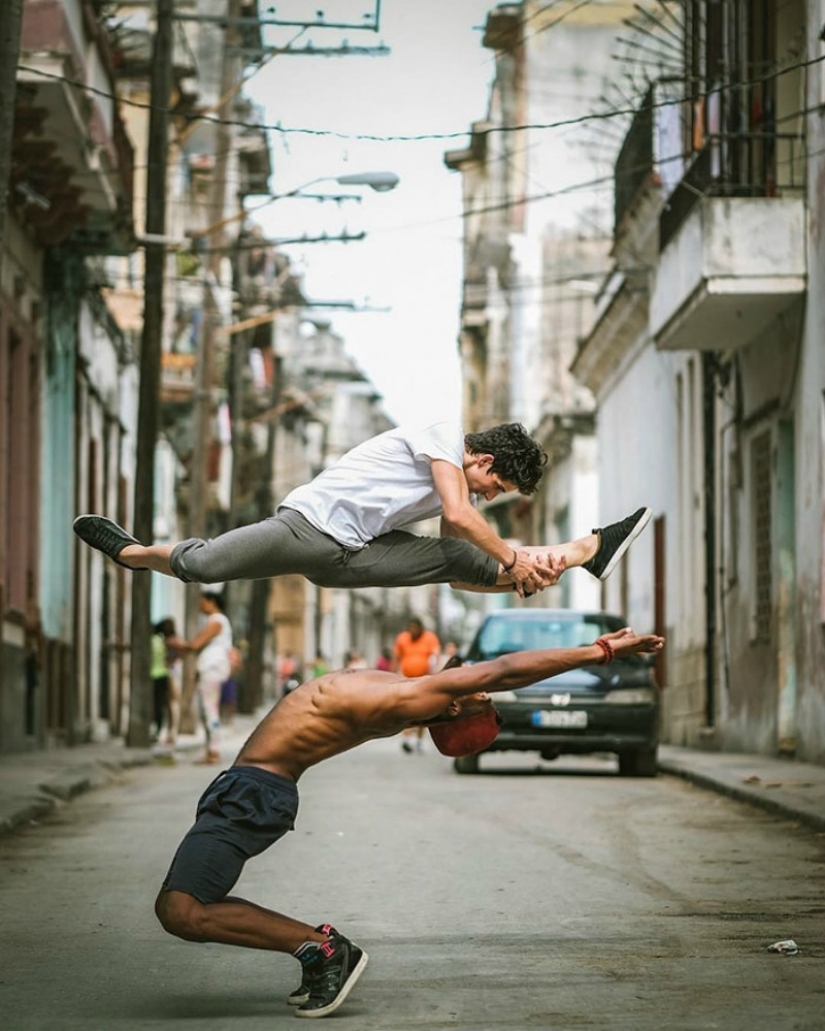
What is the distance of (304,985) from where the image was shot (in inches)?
284

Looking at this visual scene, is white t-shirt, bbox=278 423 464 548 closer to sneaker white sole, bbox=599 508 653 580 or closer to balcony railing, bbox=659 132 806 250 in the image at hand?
sneaker white sole, bbox=599 508 653 580

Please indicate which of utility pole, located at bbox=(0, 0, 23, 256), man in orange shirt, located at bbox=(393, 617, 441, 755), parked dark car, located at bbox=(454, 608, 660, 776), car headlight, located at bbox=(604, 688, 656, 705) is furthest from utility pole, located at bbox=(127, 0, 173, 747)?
utility pole, located at bbox=(0, 0, 23, 256)

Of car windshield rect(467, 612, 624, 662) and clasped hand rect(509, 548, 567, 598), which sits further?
car windshield rect(467, 612, 624, 662)

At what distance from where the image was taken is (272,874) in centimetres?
1173

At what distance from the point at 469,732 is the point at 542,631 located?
1535 cm

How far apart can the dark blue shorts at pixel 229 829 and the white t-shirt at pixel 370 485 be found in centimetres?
111

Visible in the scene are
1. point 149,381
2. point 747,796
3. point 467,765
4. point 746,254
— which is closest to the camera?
point 747,796

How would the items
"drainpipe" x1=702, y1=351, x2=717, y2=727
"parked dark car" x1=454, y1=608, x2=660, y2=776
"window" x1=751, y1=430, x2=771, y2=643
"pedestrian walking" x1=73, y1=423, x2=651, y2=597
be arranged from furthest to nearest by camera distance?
"drainpipe" x1=702, y1=351, x2=717, y2=727 → "window" x1=751, y1=430, x2=771, y2=643 → "parked dark car" x1=454, y1=608, x2=660, y2=776 → "pedestrian walking" x1=73, y1=423, x2=651, y2=597

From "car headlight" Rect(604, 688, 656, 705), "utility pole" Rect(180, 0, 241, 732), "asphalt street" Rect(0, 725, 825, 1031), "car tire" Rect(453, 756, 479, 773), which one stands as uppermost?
"utility pole" Rect(180, 0, 241, 732)

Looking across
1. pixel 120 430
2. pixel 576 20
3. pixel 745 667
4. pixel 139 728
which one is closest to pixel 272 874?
pixel 745 667

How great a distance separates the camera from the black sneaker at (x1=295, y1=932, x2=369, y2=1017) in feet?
23.3

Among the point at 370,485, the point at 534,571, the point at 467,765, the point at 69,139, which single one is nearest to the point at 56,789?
the point at 467,765

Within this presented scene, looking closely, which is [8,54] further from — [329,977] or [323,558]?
[329,977]

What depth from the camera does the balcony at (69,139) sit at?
70.6ft
